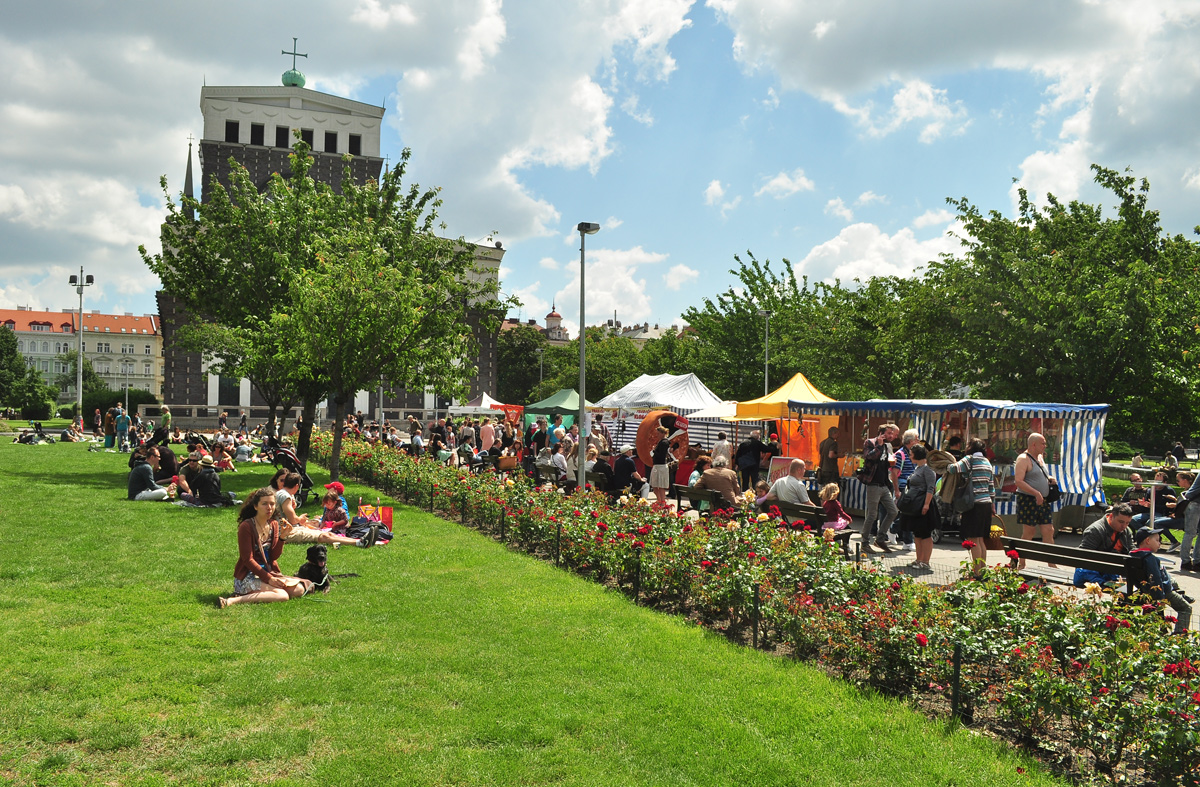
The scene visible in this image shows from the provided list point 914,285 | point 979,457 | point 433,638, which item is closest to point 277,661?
point 433,638

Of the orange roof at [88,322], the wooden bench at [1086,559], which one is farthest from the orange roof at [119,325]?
the wooden bench at [1086,559]

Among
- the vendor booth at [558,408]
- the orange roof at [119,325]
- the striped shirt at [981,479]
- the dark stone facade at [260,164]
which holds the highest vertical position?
the dark stone facade at [260,164]

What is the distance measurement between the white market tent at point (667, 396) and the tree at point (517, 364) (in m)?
61.5

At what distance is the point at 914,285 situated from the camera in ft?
104

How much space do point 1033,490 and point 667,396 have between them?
1784 centimetres

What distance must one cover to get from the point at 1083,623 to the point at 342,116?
74061 millimetres

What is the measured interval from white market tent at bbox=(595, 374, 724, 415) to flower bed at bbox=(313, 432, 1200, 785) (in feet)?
59.9

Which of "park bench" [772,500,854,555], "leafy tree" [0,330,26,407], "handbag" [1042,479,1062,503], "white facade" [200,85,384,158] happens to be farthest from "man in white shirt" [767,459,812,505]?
"leafy tree" [0,330,26,407]

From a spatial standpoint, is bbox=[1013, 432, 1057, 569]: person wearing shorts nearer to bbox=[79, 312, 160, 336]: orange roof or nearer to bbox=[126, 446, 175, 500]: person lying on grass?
bbox=[126, 446, 175, 500]: person lying on grass

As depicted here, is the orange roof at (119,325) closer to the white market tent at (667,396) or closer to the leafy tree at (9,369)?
the leafy tree at (9,369)

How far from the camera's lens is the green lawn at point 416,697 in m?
4.82

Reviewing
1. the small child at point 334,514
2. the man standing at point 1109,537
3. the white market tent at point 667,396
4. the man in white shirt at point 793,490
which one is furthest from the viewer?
the white market tent at point 667,396

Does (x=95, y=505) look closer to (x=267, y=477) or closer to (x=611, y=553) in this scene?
(x=267, y=477)

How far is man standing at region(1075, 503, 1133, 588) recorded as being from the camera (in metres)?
8.32
